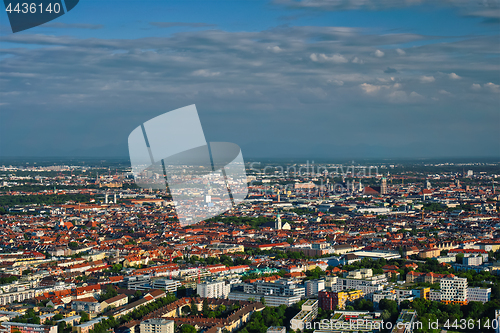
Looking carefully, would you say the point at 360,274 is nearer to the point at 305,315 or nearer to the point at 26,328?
the point at 305,315

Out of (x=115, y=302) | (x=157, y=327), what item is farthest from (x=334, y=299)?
(x=115, y=302)

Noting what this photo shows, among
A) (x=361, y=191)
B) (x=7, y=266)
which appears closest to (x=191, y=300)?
(x=7, y=266)

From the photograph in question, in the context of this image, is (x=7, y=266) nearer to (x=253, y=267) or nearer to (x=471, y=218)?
(x=253, y=267)

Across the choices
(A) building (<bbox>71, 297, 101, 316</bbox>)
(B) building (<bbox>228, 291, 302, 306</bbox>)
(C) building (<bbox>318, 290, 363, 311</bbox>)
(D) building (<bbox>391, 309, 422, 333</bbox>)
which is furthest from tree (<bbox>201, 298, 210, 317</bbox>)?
(D) building (<bbox>391, 309, 422, 333</bbox>)

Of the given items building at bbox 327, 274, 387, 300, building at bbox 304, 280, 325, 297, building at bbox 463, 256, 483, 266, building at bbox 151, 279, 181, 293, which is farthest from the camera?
building at bbox 463, 256, 483, 266

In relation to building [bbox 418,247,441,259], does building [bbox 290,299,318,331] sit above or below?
above

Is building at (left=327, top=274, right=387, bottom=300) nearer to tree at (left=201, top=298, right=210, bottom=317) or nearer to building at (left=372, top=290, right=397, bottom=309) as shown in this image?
building at (left=372, top=290, right=397, bottom=309)

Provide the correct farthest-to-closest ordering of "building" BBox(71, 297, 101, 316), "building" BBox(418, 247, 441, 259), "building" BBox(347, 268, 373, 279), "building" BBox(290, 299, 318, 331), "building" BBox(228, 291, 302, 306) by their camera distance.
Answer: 1. "building" BBox(418, 247, 441, 259)
2. "building" BBox(347, 268, 373, 279)
3. "building" BBox(228, 291, 302, 306)
4. "building" BBox(71, 297, 101, 316)
5. "building" BBox(290, 299, 318, 331)
